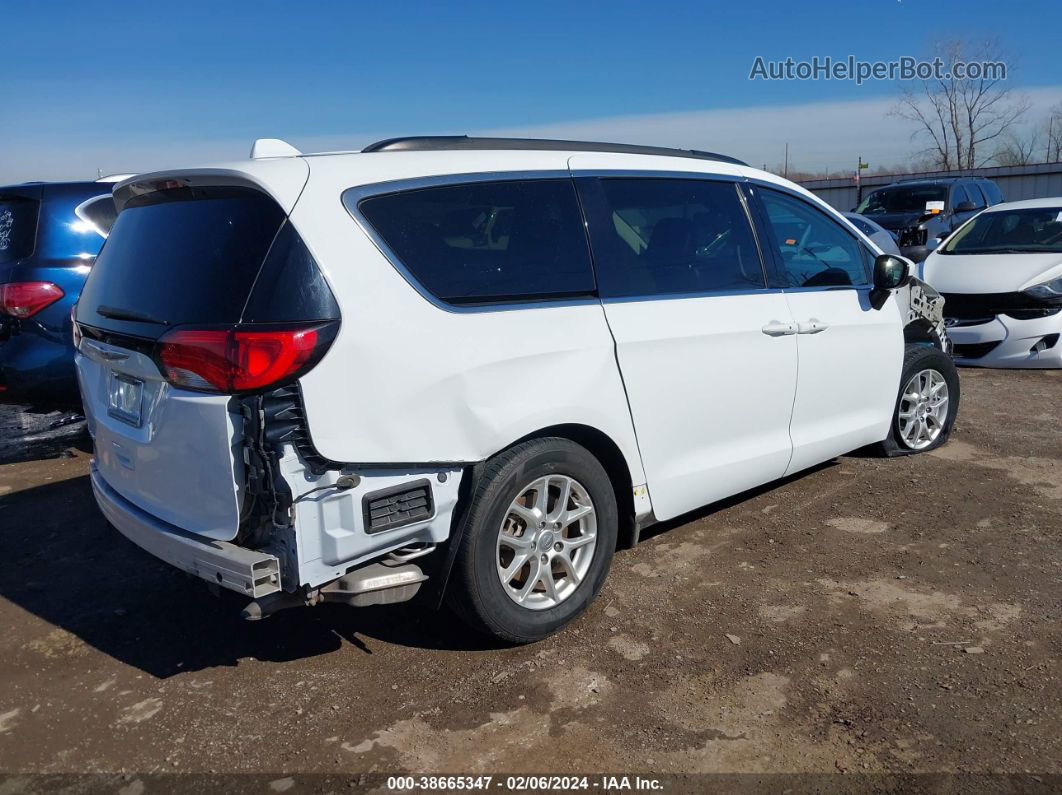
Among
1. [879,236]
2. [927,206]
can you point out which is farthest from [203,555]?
[927,206]

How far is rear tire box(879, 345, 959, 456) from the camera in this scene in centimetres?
553

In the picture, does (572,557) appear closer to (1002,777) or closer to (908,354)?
(1002,777)

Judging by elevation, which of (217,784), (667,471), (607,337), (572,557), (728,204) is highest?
(728,204)

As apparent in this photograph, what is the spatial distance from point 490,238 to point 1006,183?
96.0 ft

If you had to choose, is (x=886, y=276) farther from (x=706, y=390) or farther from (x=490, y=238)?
(x=490, y=238)

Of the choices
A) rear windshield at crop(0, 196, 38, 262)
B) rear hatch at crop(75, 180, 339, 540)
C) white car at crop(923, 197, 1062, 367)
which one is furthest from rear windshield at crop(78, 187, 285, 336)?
white car at crop(923, 197, 1062, 367)

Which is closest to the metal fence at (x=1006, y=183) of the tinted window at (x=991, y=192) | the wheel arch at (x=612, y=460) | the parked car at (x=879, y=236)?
the tinted window at (x=991, y=192)

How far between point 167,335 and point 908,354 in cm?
432

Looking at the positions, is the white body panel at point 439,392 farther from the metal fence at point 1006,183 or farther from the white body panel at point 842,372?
the metal fence at point 1006,183

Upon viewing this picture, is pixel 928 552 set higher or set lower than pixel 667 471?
lower

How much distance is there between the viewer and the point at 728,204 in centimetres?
442

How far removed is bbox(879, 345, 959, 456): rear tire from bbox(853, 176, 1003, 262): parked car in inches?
324

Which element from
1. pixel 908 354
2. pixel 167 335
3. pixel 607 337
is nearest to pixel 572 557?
pixel 607 337

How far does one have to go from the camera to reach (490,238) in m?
3.41
